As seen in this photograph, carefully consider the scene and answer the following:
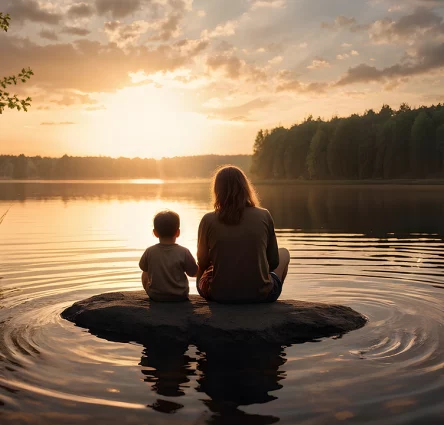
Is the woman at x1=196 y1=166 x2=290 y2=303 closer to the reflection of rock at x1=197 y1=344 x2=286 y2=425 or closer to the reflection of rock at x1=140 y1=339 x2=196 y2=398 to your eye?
the reflection of rock at x1=197 y1=344 x2=286 y2=425

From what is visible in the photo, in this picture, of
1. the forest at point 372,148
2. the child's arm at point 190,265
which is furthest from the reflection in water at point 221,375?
the forest at point 372,148

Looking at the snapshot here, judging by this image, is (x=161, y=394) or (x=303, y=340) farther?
(x=303, y=340)

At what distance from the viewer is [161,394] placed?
4.80 m

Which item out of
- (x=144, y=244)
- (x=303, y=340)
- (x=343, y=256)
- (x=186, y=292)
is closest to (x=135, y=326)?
(x=186, y=292)

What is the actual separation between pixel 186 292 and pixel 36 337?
6.04ft

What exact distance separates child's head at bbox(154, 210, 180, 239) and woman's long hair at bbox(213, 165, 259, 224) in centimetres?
61

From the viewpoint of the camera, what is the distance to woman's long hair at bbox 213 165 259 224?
6.49 m

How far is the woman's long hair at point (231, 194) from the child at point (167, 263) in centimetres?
68

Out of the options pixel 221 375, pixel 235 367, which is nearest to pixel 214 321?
pixel 235 367

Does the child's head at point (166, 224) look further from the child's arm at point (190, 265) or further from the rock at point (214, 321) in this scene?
the rock at point (214, 321)

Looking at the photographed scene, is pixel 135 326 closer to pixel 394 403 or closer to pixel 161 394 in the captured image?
pixel 161 394

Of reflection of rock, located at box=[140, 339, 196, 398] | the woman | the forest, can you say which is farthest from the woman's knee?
the forest

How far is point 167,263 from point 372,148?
10026 cm

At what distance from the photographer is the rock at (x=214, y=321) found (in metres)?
6.33
